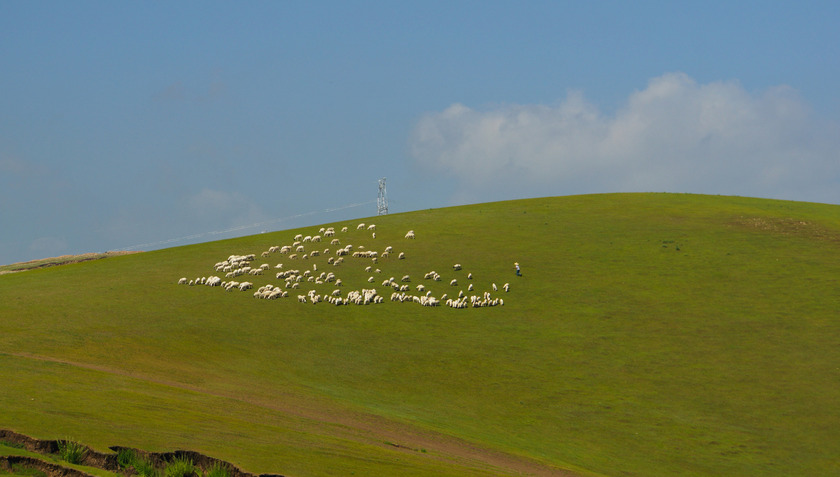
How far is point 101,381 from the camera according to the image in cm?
3441

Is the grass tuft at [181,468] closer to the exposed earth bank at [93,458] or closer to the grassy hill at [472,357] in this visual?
the exposed earth bank at [93,458]

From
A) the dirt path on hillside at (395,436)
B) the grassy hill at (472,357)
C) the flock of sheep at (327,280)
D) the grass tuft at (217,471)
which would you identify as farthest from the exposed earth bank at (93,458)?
the flock of sheep at (327,280)

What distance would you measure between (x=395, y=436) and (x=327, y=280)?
28117mm

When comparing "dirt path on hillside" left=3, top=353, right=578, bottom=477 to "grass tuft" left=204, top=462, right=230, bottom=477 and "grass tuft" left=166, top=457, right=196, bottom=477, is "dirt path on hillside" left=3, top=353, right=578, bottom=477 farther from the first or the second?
"grass tuft" left=166, top=457, right=196, bottom=477

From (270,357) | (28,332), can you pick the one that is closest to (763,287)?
(270,357)

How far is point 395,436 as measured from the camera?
32.9 metres

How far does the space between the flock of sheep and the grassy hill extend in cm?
69

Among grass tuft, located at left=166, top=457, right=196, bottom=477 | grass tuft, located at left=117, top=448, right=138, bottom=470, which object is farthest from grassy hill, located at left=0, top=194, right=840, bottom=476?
grass tuft, located at left=166, top=457, right=196, bottom=477

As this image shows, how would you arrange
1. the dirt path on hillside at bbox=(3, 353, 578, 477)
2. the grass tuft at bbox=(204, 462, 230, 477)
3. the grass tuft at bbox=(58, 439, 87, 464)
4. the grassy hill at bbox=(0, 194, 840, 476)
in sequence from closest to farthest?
the grass tuft at bbox=(58, 439, 87, 464) < the grass tuft at bbox=(204, 462, 230, 477) < the grassy hill at bbox=(0, 194, 840, 476) < the dirt path on hillside at bbox=(3, 353, 578, 477)

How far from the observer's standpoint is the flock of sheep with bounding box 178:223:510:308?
56562mm

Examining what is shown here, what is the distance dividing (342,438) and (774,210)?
6743 centimetres

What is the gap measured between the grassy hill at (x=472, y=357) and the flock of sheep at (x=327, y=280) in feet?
2.25

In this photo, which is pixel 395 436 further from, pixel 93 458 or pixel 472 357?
pixel 472 357

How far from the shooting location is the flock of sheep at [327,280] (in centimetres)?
5656
